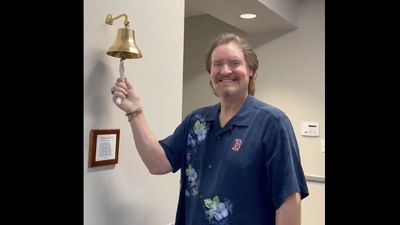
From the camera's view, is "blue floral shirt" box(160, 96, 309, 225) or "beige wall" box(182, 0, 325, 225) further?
"beige wall" box(182, 0, 325, 225)

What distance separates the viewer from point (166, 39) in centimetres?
143

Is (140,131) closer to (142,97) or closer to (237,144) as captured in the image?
(142,97)

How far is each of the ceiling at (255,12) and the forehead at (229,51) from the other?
3.65 feet

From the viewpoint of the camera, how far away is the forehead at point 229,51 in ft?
4.01

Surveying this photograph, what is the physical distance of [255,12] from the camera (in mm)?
2502

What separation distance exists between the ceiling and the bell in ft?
4.30

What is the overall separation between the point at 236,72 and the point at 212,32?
221 cm

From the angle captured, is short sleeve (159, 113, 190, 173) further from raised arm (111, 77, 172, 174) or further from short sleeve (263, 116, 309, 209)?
short sleeve (263, 116, 309, 209)

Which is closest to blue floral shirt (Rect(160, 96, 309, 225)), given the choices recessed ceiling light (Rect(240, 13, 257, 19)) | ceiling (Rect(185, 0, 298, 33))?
ceiling (Rect(185, 0, 298, 33))

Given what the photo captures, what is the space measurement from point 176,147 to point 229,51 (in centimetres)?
40

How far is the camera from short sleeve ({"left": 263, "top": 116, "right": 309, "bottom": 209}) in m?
1.09

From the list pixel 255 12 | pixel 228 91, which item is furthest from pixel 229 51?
pixel 255 12

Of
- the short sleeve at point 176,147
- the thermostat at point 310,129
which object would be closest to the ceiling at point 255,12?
the thermostat at point 310,129
